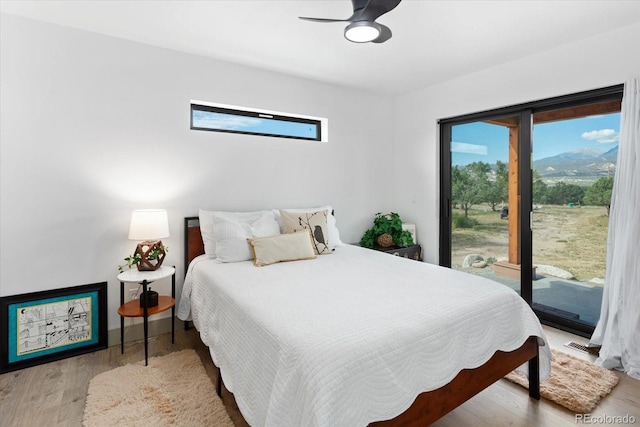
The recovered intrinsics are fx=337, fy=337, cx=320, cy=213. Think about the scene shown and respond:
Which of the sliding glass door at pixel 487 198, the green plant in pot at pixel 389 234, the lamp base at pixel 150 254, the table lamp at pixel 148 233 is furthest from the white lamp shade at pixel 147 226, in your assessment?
the sliding glass door at pixel 487 198

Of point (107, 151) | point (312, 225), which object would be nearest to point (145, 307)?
point (107, 151)

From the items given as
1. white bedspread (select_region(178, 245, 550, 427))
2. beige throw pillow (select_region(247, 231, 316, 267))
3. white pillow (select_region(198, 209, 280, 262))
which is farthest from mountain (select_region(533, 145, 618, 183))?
white pillow (select_region(198, 209, 280, 262))

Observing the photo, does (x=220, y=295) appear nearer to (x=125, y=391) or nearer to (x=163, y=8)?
(x=125, y=391)

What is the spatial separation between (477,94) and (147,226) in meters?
3.47

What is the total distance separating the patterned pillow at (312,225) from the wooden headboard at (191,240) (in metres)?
0.78

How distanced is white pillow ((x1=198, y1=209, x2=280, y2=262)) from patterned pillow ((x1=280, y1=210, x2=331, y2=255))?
0.37ft

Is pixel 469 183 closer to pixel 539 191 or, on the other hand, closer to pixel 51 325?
pixel 539 191

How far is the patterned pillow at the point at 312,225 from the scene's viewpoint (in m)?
3.10

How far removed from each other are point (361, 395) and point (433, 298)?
76 cm

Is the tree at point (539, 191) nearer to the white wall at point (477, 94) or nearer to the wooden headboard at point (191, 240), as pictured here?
the white wall at point (477, 94)

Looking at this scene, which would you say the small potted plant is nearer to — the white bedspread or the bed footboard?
the white bedspread

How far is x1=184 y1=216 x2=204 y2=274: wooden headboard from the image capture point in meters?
3.07

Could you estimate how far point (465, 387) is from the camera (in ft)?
5.52

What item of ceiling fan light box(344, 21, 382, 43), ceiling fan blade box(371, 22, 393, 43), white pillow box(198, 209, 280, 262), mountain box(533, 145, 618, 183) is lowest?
white pillow box(198, 209, 280, 262)
